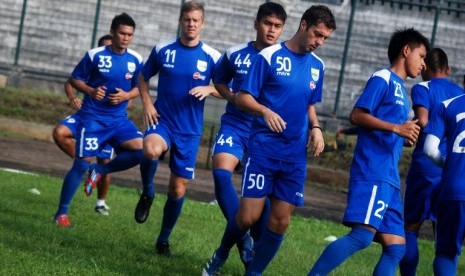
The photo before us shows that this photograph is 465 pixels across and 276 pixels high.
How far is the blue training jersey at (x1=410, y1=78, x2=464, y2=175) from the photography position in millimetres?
10203

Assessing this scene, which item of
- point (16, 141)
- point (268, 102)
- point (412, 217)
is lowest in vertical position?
point (16, 141)

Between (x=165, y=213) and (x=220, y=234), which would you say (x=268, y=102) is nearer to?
(x=165, y=213)

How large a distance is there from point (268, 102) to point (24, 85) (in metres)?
17.9

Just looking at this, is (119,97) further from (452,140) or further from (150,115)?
(452,140)

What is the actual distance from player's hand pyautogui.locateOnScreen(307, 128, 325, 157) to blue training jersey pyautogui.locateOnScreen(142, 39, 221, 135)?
2.32 m

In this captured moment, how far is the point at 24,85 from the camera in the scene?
2673cm

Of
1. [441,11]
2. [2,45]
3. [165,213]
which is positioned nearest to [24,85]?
[2,45]

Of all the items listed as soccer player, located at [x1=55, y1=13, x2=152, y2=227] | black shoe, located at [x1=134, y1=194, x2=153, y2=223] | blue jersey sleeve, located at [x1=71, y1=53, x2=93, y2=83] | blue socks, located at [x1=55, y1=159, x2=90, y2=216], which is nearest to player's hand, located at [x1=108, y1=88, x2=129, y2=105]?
soccer player, located at [x1=55, y1=13, x2=152, y2=227]

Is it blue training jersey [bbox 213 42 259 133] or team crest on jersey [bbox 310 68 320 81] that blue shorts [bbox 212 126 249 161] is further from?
team crest on jersey [bbox 310 68 320 81]

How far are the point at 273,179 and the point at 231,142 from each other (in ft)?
5.54

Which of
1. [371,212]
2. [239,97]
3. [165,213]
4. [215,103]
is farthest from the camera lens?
[215,103]

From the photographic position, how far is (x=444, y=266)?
28.3 feet

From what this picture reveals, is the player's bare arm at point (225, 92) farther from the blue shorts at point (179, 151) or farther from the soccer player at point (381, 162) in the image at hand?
the soccer player at point (381, 162)

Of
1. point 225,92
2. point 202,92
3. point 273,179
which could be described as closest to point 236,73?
point 225,92
